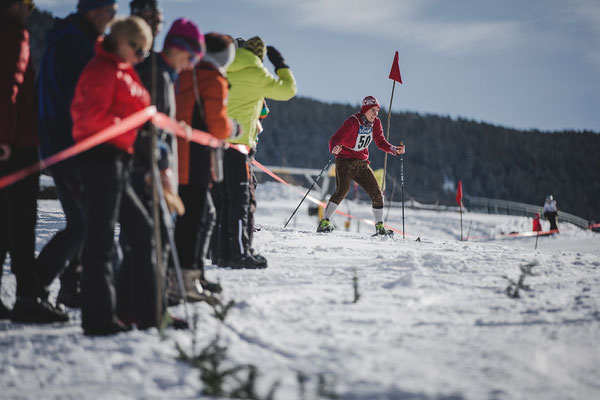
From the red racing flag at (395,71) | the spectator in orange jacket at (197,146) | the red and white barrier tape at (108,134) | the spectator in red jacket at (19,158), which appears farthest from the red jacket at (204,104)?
the red racing flag at (395,71)

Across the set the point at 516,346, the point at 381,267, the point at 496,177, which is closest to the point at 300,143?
the point at 496,177

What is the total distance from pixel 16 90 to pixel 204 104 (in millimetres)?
1025

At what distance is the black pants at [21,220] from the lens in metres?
2.96

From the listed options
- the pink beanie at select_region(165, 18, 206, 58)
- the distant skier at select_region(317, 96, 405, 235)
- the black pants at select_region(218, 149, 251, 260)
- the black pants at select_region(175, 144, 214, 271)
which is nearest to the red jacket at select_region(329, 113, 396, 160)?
the distant skier at select_region(317, 96, 405, 235)

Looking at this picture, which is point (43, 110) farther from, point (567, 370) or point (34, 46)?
point (34, 46)

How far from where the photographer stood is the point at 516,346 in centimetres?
Answer: 262

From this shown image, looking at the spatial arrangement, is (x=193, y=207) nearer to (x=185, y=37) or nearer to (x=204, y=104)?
(x=204, y=104)

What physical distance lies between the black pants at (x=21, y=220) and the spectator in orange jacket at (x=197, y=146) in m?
0.82

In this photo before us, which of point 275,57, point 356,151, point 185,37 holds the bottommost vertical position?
point 356,151

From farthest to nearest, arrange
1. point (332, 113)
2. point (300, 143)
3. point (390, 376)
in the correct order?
1. point (332, 113)
2. point (300, 143)
3. point (390, 376)

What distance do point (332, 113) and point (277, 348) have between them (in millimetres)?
35411

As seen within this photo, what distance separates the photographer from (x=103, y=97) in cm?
255

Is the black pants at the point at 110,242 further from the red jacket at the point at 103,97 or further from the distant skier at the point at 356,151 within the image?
the distant skier at the point at 356,151

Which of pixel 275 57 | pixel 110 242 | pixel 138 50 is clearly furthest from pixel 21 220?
pixel 275 57
